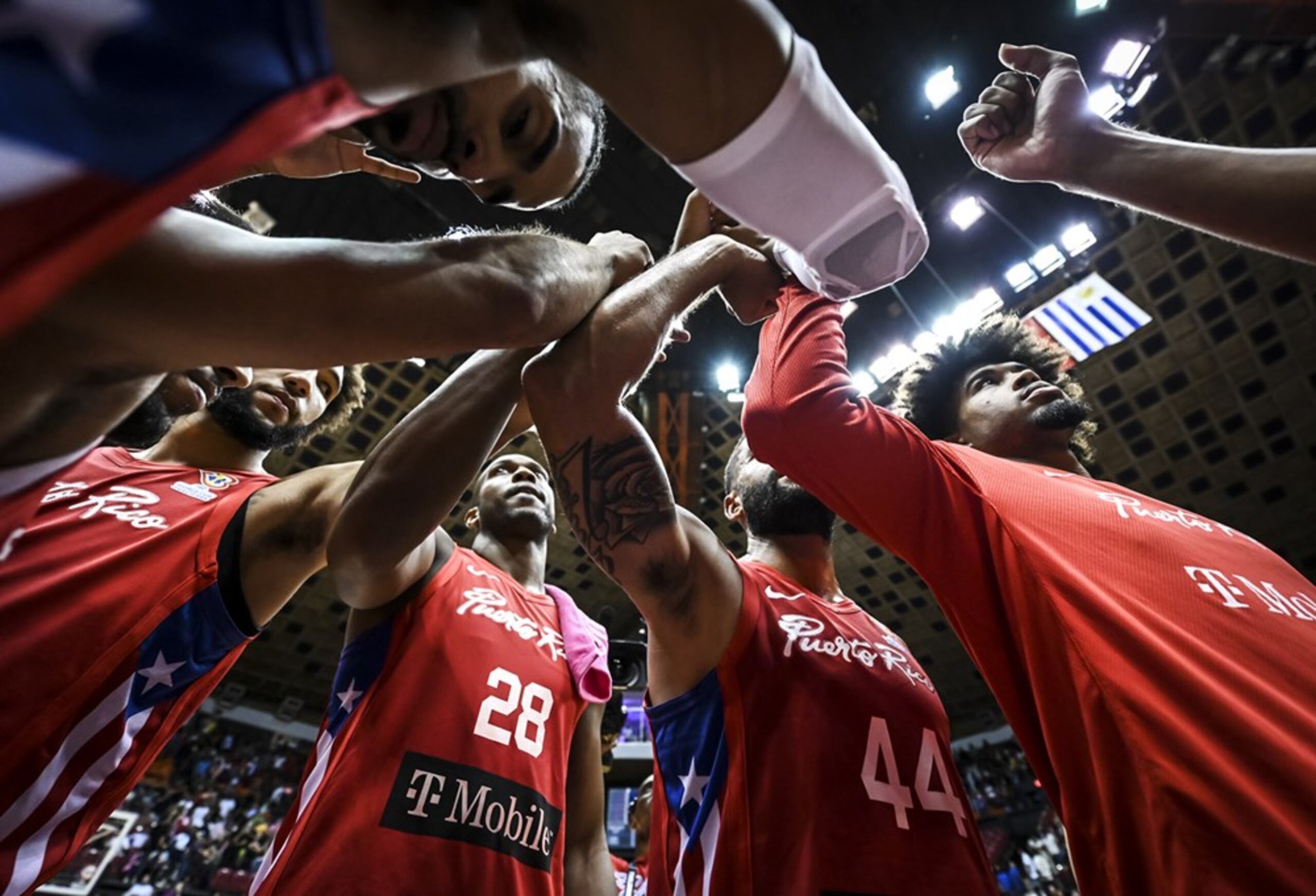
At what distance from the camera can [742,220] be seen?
82 centimetres

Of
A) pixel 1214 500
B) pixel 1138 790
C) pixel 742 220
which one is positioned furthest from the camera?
pixel 1214 500

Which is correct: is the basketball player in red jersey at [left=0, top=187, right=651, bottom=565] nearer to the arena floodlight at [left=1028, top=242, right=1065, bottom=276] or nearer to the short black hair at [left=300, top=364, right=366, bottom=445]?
the short black hair at [left=300, top=364, right=366, bottom=445]

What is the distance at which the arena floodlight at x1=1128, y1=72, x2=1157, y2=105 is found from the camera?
7793mm

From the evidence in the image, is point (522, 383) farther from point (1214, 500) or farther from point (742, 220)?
point (1214, 500)

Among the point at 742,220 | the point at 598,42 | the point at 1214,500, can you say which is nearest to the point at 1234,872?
the point at 742,220

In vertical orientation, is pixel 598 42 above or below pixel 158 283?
above

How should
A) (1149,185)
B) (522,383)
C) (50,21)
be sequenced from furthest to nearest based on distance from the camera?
(522,383)
(1149,185)
(50,21)

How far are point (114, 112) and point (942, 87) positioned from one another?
1019 cm

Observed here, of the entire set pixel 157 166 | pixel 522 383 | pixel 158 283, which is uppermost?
pixel 522 383

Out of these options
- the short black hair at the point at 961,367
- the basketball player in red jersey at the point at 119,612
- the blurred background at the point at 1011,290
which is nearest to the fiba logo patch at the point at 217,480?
the basketball player in red jersey at the point at 119,612

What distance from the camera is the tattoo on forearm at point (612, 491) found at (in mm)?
1368

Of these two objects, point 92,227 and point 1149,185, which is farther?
point 1149,185

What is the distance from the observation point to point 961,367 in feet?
9.58

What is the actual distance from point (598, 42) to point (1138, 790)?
1374 millimetres
